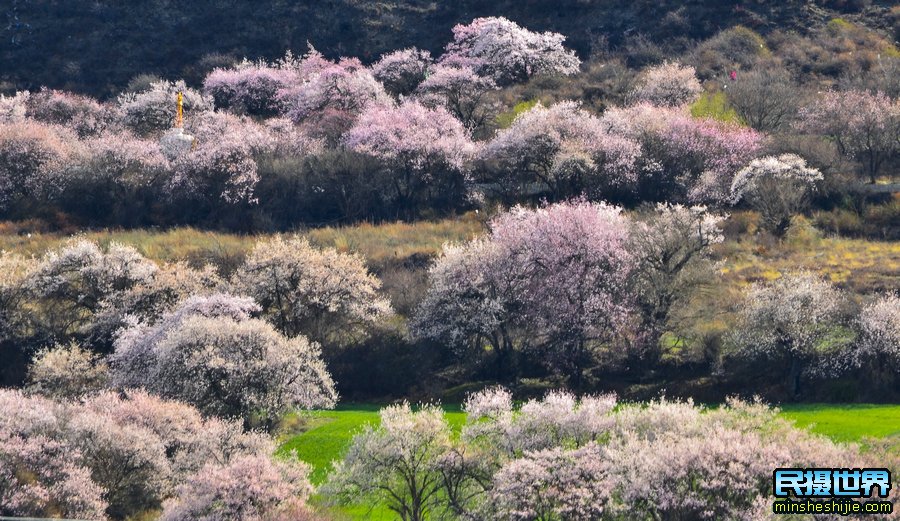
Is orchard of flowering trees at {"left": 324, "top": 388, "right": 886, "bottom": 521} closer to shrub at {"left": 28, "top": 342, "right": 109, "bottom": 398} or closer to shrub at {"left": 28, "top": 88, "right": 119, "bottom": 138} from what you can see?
shrub at {"left": 28, "top": 342, "right": 109, "bottom": 398}

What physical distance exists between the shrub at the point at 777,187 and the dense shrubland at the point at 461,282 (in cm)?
20

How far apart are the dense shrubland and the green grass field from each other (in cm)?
157

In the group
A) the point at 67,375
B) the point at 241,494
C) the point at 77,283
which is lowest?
the point at 67,375

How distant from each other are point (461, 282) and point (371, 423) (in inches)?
420

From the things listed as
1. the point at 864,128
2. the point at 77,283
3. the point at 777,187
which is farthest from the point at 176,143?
the point at 864,128

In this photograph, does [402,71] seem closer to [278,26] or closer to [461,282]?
[278,26]

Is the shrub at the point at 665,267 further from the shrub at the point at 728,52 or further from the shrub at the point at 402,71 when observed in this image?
the shrub at the point at 402,71

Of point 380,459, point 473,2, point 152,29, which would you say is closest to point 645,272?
point 380,459

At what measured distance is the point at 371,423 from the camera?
2288 inches

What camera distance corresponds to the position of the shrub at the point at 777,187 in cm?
7738

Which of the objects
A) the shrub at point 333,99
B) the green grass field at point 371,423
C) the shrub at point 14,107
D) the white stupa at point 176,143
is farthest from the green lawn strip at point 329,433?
the shrub at point 14,107

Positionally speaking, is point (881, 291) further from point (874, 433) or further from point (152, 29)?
point (152, 29)

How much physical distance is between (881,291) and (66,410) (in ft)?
120

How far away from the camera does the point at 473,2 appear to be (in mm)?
123250
